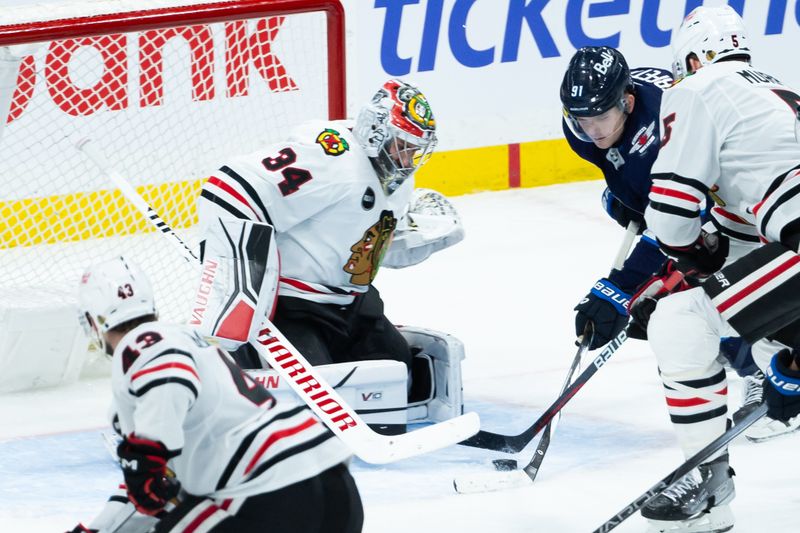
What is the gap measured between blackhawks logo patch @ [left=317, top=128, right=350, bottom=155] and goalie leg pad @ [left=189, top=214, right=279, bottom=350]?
0.83 feet

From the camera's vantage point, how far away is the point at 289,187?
3727 millimetres

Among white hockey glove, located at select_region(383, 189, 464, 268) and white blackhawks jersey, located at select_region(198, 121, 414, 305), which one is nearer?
white blackhawks jersey, located at select_region(198, 121, 414, 305)

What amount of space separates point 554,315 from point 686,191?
200 centimetres

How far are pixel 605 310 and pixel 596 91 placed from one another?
675 mm

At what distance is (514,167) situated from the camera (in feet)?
21.5

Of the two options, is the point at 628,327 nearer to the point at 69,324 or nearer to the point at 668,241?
the point at 668,241

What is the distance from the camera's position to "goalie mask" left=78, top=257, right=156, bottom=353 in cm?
243

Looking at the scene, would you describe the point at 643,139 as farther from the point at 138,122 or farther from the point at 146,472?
the point at 138,122

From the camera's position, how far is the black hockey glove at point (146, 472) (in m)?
2.35

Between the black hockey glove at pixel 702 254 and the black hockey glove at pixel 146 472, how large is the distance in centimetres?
140

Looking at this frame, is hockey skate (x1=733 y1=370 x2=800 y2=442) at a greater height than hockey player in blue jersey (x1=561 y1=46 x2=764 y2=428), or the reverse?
hockey player in blue jersey (x1=561 y1=46 x2=764 y2=428)

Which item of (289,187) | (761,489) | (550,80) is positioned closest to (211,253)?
(289,187)

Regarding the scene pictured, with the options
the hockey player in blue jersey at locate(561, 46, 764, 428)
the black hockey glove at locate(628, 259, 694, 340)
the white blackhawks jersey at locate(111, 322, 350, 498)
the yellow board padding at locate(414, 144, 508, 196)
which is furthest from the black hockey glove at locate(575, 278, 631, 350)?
the yellow board padding at locate(414, 144, 508, 196)

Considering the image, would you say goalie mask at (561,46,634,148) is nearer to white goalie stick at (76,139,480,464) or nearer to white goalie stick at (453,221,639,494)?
white goalie stick at (453,221,639,494)
